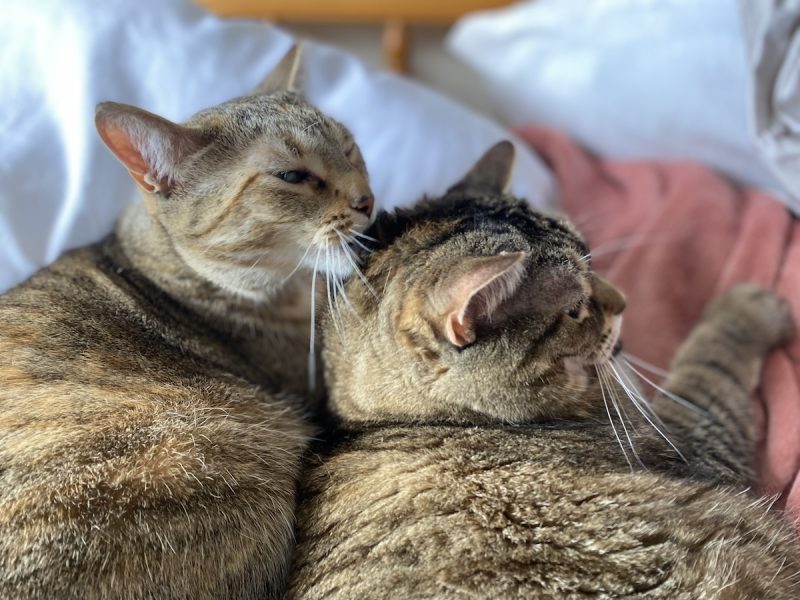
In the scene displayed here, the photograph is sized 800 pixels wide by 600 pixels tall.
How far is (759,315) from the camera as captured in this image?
129 centimetres

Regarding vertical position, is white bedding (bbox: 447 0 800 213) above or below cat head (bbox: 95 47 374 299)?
above

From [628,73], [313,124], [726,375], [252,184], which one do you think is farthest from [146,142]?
[628,73]

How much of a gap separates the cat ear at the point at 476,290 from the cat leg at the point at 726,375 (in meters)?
0.44

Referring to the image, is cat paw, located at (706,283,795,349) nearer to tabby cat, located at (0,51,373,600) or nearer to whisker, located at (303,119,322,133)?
tabby cat, located at (0,51,373,600)

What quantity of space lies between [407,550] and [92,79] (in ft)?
4.15

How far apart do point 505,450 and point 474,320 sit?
206 mm

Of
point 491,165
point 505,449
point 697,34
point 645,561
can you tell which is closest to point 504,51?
point 697,34

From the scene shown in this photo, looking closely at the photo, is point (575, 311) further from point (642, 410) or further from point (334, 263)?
point (334, 263)

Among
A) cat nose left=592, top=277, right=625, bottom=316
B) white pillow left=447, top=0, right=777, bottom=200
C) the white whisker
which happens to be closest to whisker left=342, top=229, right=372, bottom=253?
the white whisker

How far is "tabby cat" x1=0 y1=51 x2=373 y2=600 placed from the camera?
81 cm

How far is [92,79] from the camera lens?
1.47 metres

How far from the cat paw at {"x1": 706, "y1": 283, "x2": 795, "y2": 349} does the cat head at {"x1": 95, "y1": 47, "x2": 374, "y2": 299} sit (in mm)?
775

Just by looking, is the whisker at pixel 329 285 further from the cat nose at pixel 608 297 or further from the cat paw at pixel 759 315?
the cat paw at pixel 759 315

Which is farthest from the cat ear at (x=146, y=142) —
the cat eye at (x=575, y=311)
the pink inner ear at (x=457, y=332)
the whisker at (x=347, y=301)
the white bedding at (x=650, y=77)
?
the white bedding at (x=650, y=77)
